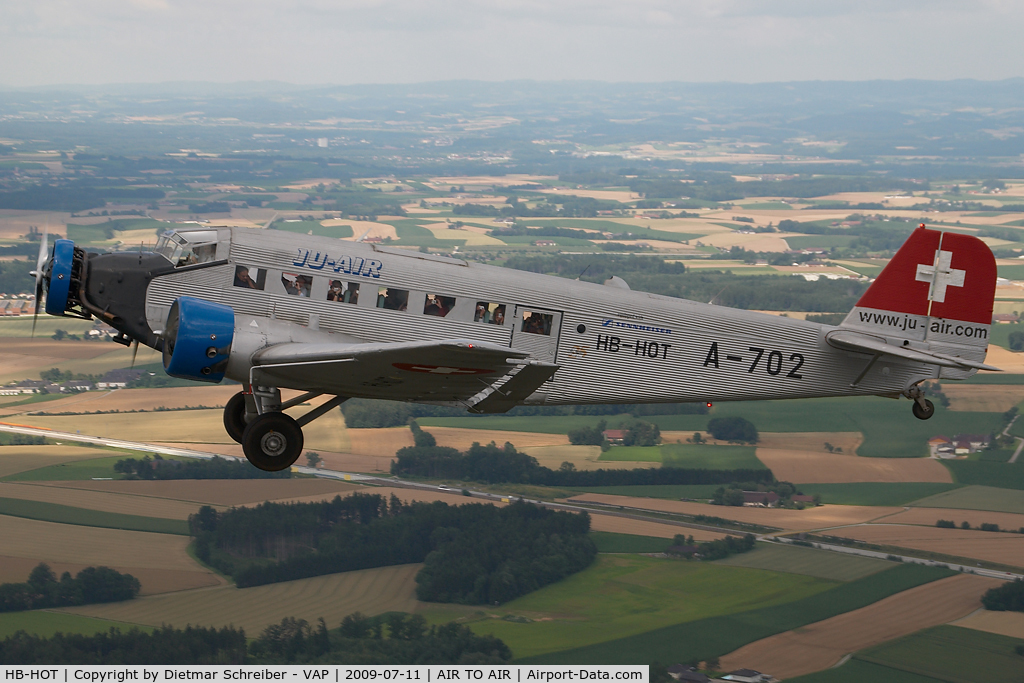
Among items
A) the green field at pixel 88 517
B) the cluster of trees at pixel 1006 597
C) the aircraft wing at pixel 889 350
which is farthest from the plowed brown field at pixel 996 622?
the aircraft wing at pixel 889 350

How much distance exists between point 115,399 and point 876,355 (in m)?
124

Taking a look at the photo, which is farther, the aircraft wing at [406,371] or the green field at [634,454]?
the green field at [634,454]

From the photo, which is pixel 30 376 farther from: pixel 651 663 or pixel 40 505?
pixel 651 663

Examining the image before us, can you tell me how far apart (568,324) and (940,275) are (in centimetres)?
1042

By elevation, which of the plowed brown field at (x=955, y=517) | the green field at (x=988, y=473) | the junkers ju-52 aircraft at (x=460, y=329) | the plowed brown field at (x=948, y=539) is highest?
the junkers ju-52 aircraft at (x=460, y=329)

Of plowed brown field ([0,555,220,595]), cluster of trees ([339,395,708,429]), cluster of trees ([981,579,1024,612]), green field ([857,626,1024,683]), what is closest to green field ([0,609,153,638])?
plowed brown field ([0,555,220,595])

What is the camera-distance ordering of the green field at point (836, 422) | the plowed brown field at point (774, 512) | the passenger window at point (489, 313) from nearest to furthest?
the passenger window at point (489, 313) → the plowed brown field at point (774, 512) → the green field at point (836, 422)

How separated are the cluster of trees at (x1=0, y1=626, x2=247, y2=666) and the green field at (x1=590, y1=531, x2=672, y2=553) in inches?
1490

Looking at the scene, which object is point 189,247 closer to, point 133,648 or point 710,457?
point 133,648

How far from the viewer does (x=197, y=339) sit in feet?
64.1

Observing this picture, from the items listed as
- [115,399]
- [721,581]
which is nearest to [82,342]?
[115,399]

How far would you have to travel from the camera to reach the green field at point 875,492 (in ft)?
356

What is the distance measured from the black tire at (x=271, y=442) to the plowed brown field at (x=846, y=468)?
103863 mm

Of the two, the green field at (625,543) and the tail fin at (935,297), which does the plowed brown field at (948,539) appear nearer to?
the green field at (625,543)
